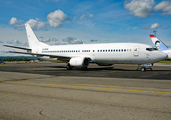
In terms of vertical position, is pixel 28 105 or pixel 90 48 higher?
pixel 90 48

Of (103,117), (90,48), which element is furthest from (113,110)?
(90,48)

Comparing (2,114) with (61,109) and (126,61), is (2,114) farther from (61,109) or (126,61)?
(126,61)

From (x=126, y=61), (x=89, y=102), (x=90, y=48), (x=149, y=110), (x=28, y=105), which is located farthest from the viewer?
(x=90, y=48)

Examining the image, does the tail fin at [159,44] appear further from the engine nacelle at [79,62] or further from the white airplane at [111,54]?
the engine nacelle at [79,62]

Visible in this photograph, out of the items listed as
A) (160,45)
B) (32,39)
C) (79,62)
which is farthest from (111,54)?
(160,45)

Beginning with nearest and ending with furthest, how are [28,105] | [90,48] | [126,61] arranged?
1. [28,105]
2. [126,61]
3. [90,48]

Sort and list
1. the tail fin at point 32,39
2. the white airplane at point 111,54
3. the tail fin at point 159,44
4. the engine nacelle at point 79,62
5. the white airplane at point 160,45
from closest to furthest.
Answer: the white airplane at point 111,54
the engine nacelle at point 79,62
the tail fin at point 32,39
the white airplane at point 160,45
the tail fin at point 159,44

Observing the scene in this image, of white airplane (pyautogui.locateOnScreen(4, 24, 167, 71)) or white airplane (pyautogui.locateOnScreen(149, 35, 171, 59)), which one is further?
white airplane (pyautogui.locateOnScreen(149, 35, 171, 59))

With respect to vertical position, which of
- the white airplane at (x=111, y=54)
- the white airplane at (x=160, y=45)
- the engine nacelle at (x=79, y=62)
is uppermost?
the white airplane at (x=160, y=45)

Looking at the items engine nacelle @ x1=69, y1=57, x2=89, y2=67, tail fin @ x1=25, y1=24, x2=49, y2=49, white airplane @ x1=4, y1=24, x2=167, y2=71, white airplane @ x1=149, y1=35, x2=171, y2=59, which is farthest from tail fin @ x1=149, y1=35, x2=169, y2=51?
tail fin @ x1=25, y1=24, x2=49, y2=49

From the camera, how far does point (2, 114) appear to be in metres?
4.28

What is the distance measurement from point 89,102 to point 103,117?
1.49 meters

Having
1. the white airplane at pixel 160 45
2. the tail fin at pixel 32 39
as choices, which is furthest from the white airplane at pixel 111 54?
the white airplane at pixel 160 45

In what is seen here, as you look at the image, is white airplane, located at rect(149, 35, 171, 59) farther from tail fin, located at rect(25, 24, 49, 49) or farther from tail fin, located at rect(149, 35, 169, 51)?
tail fin, located at rect(25, 24, 49, 49)
